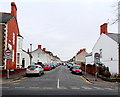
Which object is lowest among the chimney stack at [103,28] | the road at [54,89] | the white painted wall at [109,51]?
the road at [54,89]

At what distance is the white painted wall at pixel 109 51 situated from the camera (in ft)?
96.2

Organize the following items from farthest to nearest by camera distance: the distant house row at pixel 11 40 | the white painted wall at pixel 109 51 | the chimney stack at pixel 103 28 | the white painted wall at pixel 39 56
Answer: the white painted wall at pixel 39 56, the chimney stack at pixel 103 28, the white painted wall at pixel 109 51, the distant house row at pixel 11 40

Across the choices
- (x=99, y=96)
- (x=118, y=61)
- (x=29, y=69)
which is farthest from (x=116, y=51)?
(x=99, y=96)

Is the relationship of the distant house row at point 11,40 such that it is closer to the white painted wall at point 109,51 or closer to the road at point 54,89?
the road at point 54,89

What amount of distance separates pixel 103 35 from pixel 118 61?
864 cm

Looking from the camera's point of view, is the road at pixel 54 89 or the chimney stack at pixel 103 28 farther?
the chimney stack at pixel 103 28

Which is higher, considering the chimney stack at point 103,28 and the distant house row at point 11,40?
the chimney stack at point 103,28

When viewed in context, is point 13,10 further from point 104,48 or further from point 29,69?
point 104,48

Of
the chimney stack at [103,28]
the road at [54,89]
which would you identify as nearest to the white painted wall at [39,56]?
the chimney stack at [103,28]

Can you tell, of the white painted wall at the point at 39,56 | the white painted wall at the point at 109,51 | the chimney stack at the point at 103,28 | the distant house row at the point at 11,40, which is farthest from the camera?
the white painted wall at the point at 39,56

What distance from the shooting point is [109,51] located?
32.0 meters

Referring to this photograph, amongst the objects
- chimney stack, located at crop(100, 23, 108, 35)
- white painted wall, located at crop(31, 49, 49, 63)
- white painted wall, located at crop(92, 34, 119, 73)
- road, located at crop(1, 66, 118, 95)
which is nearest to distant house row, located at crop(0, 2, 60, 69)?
road, located at crop(1, 66, 118, 95)

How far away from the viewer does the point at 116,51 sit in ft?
95.7

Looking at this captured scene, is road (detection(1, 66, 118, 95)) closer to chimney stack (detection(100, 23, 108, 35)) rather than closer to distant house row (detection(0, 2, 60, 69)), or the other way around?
distant house row (detection(0, 2, 60, 69))
